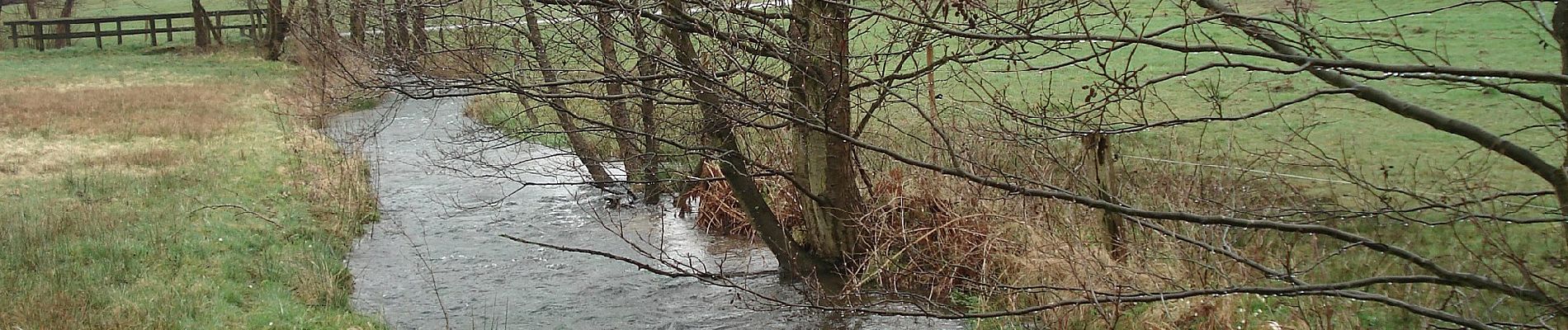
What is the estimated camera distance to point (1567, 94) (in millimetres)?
5285

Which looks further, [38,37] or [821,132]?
[38,37]

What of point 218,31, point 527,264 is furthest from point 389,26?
point 218,31

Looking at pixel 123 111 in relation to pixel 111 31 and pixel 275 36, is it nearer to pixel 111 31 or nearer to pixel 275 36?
pixel 275 36

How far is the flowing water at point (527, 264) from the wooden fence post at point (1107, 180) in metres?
1.12

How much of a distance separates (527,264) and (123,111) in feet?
34.1

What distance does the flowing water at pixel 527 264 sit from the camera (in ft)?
26.3

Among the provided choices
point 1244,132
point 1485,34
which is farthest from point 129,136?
point 1485,34

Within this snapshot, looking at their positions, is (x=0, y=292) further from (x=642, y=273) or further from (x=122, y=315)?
(x=642, y=273)

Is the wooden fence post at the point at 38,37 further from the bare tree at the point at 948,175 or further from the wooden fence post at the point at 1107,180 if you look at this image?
the wooden fence post at the point at 1107,180

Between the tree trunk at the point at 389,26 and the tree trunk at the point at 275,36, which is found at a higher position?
the tree trunk at the point at 389,26

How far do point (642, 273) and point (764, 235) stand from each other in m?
1.01

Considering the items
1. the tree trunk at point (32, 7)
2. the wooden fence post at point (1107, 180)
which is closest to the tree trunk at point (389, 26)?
the wooden fence post at point (1107, 180)

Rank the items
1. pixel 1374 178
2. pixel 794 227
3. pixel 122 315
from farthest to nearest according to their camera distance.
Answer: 1. pixel 1374 178
2. pixel 794 227
3. pixel 122 315

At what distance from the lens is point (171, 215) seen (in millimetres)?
9727
